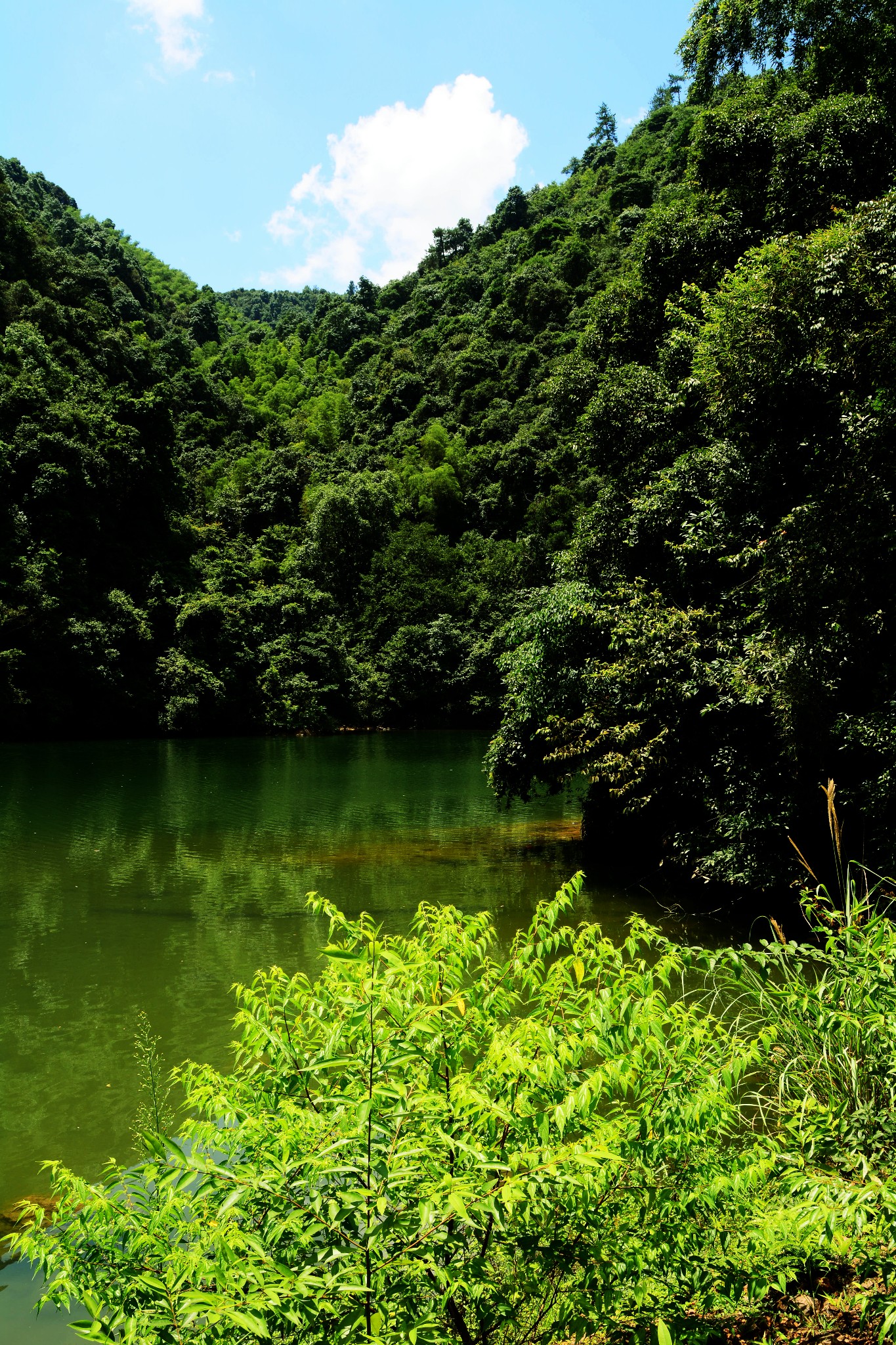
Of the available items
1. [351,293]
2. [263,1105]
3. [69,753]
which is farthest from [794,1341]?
[351,293]

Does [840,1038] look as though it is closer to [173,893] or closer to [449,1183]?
[449,1183]

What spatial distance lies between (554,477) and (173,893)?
38.5 m

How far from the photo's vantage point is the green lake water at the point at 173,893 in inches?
246

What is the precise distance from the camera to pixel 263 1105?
2.38 meters

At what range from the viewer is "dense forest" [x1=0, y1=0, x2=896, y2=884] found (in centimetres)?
912

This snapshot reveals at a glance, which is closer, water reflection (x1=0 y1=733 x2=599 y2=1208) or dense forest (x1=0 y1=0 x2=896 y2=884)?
water reflection (x1=0 y1=733 x2=599 y2=1208)

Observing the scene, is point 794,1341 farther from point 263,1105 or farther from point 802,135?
point 802,135

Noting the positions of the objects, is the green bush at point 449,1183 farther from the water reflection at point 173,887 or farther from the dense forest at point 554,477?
the dense forest at point 554,477

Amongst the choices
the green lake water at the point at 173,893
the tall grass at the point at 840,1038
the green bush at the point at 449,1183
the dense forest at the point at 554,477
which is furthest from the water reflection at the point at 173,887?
the tall grass at the point at 840,1038

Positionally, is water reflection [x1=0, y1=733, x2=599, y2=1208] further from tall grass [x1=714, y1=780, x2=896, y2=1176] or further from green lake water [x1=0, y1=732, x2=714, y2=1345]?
tall grass [x1=714, y1=780, x2=896, y2=1176]

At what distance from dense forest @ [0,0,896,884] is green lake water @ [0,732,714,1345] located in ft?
7.96

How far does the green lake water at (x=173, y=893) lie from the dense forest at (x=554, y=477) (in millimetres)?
2426

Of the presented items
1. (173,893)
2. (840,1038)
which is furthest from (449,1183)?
(173,893)

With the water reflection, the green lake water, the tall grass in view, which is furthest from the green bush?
the water reflection
